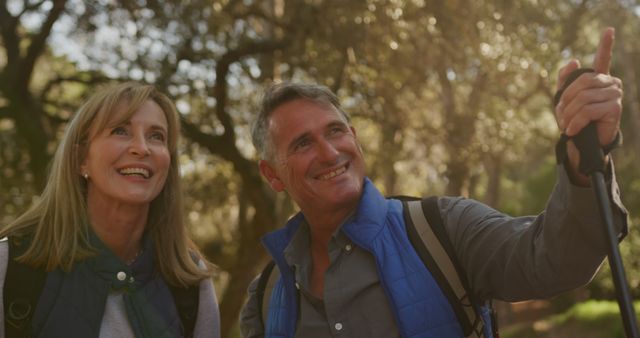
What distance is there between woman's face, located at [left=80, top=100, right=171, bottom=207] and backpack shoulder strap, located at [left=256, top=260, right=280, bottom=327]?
688mm

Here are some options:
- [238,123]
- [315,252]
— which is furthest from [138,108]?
[238,123]

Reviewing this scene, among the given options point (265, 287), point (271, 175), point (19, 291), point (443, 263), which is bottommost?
point (265, 287)

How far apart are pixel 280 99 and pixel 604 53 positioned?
1824mm

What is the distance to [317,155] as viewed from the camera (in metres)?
3.11

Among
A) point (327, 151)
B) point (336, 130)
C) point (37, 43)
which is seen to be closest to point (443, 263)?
point (327, 151)

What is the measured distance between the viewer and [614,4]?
14445mm

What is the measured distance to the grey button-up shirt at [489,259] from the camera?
1989 mm

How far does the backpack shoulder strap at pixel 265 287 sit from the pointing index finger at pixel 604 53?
1.92 m

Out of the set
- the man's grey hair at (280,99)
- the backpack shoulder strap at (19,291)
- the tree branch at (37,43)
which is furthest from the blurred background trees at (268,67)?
the backpack shoulder strap at (19,291)

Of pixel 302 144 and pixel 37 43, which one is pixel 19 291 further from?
pixel 37 43

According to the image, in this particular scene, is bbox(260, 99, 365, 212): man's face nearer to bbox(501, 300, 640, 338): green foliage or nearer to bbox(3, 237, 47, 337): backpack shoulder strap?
bbox(3, 237, 47, 337): backpack shoulder strap

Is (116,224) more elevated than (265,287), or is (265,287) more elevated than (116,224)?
(116,224)

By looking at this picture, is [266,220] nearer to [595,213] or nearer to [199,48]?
[199,48]

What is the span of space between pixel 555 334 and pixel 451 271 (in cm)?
1795
